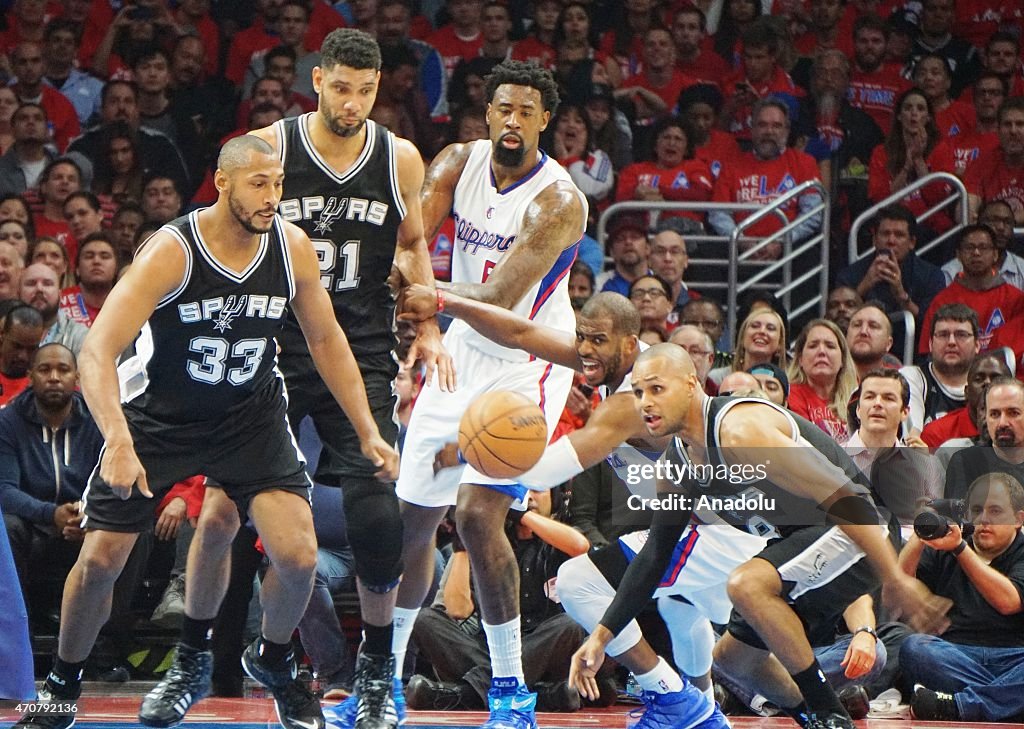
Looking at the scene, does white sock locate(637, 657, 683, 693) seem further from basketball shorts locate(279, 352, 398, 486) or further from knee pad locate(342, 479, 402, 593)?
basketball shorts locate(279, 352, 398, 486)

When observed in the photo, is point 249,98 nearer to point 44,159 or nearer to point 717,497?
point 44,159

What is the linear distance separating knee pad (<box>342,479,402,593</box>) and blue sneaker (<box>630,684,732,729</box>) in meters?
1.24

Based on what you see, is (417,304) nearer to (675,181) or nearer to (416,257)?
(416,257)

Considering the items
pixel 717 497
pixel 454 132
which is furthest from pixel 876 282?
pixel 717 497

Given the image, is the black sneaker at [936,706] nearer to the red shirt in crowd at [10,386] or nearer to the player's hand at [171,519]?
the player's hand at [171,519]

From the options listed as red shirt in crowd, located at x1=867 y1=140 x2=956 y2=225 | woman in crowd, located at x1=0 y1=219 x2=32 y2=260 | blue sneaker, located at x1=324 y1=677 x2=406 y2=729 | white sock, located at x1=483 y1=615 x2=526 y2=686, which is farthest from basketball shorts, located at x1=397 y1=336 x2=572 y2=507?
red shirt in crowd, located at x1=867 y1=140 x2=956 y2=225

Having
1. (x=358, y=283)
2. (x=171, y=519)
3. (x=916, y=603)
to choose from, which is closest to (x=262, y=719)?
(x=171, y=519)

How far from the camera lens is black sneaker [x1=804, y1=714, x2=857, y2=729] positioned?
18.7 ft

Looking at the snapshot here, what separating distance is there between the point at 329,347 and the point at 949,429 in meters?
3.86

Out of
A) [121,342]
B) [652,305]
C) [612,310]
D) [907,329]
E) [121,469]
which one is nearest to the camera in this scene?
[121,469]

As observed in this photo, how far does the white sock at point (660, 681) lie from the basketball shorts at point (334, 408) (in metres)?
1.42

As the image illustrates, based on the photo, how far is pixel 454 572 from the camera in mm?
7254

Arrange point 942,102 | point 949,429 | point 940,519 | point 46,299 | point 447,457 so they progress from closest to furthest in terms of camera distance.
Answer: point 447,457 < point 940,519 < point 949,429 < point 46,299 < point 942,102

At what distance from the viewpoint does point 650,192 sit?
9.98m
